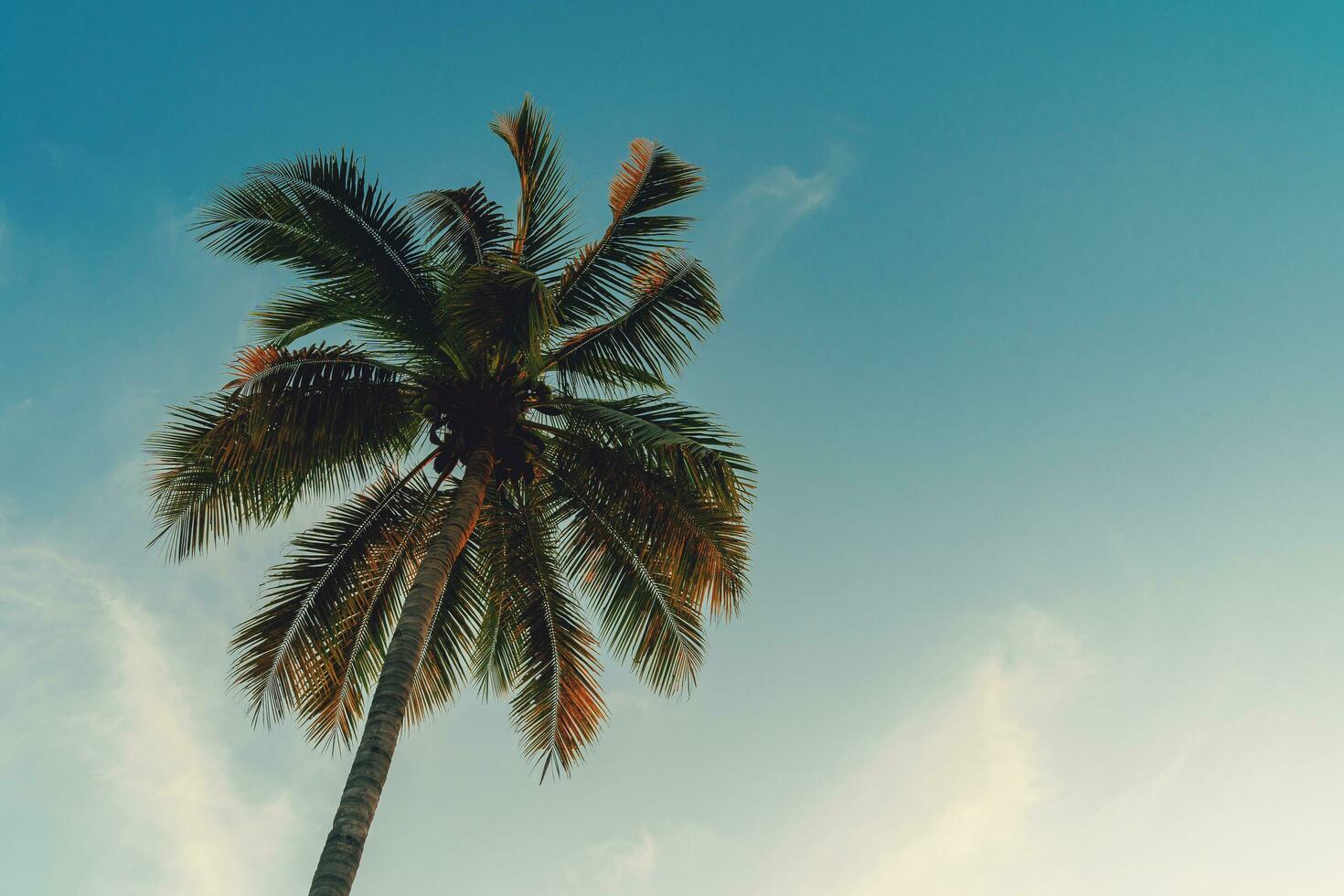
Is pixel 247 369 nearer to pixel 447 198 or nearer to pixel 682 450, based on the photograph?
pixel 447 198

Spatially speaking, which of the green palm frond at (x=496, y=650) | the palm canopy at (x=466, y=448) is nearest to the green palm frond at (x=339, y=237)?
the palm canopy at (x=466, y=448)

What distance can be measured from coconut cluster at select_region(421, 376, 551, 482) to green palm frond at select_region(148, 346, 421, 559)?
1.88 feet

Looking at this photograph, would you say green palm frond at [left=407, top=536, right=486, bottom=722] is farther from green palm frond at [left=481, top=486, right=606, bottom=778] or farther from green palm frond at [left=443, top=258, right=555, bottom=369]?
green palm frond at [left=443, top=258, right=555, bottom=369]

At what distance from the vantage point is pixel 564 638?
11203mm

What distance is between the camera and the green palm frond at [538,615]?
1109cm

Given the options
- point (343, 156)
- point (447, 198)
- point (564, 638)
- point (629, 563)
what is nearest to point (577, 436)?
point (629, 563)

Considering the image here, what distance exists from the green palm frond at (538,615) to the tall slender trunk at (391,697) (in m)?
1.25

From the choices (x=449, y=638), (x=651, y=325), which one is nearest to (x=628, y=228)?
(x=651, y=325)

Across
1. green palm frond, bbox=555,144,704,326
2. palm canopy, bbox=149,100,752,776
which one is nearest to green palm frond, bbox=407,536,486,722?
palm canopy, bbox=149,100,752,776

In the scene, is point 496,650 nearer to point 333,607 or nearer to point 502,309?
point 333,607

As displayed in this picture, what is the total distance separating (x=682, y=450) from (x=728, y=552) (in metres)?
1.94

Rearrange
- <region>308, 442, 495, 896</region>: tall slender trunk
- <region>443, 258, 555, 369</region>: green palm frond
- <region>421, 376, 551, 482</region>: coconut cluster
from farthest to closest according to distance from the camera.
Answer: <region>421, 376, 551, 482</region>: coconut cluster, <region>443, 258, 555, 369</region>: green palm frond, <region>308, 442, 495, 896</region>: tall slender trunk

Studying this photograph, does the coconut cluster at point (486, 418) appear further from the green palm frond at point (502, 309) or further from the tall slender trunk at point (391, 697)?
the green palm frond at point (502, 309)

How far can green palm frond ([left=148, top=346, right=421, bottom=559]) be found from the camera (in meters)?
9.34
